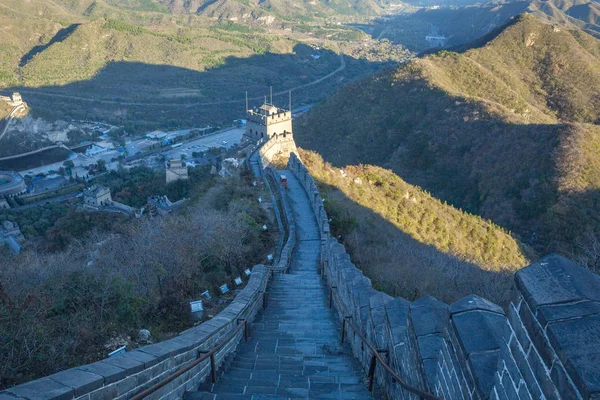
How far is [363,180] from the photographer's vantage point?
23.9m

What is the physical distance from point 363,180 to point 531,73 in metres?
34.8

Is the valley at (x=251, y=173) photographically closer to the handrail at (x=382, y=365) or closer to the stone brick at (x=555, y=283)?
the handrail at (x=382, y=365)

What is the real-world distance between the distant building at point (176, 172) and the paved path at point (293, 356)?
88.2 ft

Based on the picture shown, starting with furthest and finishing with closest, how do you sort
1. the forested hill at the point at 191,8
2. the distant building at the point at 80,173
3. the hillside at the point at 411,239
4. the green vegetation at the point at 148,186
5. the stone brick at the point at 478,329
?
1. the forested hill at the point at 191,8
2. the distant building at the point at 80,173
3. the green vegetation at the point at 148,186
4. the hillside at the point at 411,239
5. the stone brick at the point at 478,329

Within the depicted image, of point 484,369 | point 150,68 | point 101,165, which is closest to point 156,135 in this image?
point 101,165

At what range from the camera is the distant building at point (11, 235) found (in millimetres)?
31094

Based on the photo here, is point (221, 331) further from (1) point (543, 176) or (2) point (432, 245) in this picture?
(1) point (543, 176)

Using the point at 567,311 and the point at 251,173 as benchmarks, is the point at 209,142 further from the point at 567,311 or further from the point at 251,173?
the point at 567,311

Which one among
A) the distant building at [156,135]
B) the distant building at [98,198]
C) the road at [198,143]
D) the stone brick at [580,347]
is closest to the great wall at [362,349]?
the stone brick at [580,347]

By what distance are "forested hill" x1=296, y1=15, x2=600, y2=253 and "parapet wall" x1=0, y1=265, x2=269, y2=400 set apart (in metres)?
22.6

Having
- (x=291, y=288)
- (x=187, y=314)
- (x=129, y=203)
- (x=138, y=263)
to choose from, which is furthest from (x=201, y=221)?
(x=129, y=203)

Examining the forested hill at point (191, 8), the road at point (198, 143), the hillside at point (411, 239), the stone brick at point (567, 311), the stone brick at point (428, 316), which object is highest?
the forested hill at point (191, 8)

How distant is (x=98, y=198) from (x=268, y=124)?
50.2 feet

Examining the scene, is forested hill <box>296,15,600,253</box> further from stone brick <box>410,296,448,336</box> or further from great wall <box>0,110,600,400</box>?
stone brick <box>410,296,448,336</box>
